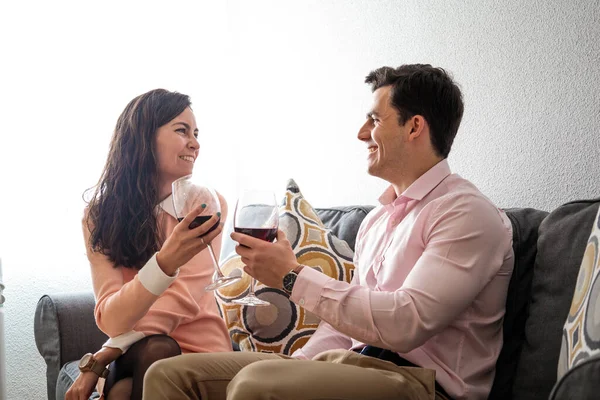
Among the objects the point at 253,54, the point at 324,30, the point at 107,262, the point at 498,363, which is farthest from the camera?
the point at 253,54

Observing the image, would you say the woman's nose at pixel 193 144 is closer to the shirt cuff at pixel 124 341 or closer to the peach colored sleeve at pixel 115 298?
the peach colored sleeve at pixel 115 298

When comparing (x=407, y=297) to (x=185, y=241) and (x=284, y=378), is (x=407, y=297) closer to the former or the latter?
(x=284, y=378)

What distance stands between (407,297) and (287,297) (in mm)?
750

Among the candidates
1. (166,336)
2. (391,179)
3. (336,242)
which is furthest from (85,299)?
(391,179)

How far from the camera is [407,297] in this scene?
1.30 m

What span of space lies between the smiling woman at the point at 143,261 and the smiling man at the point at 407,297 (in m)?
0.27

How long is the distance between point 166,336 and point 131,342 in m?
0.09

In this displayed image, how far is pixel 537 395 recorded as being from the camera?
4.52 ft

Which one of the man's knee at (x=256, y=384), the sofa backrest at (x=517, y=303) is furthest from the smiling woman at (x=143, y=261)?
the sofa backrest at (x=517, y=303)

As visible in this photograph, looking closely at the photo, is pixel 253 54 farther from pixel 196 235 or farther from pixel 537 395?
pixel 537 395

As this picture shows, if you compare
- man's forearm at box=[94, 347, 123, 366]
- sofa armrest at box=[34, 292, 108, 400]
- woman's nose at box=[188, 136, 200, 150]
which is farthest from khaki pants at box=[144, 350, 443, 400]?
sofa armrest at box=[34, 292, 108, 400]

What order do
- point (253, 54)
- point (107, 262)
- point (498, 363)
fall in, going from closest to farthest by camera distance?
point (498, 363), point (107, 262), point (253, 54)

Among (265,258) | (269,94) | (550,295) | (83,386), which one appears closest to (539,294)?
(550,295)

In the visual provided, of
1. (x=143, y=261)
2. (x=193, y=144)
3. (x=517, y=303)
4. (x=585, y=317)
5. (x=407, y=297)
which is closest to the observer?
(x=585, y=317)
